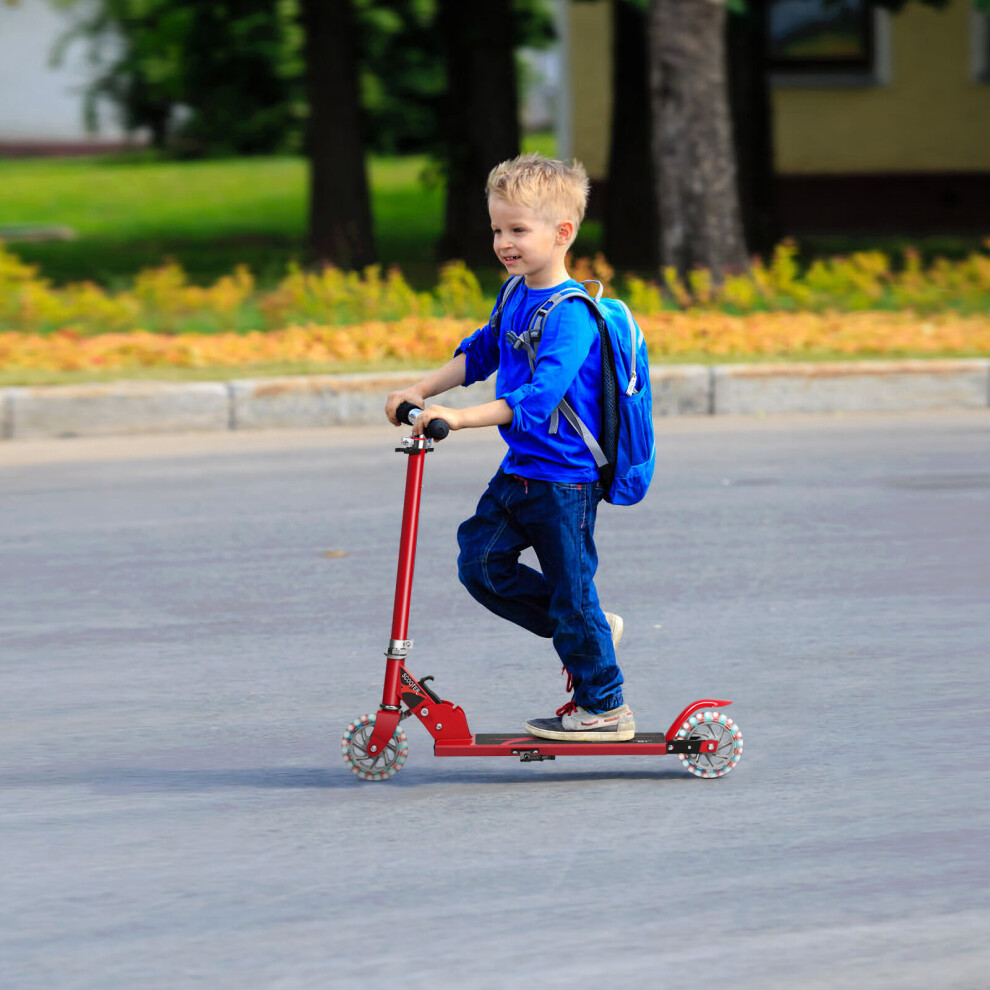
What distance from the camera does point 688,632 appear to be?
21.6 feet

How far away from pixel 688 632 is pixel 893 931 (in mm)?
2729

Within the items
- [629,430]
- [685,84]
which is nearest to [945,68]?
[685,84]

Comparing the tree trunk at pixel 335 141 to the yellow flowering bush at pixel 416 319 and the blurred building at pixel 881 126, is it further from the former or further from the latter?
the blurred building at pixel 881 126

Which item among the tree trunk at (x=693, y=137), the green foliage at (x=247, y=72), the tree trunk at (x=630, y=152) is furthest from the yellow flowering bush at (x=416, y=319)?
the green foliage at (x=247, y=72)

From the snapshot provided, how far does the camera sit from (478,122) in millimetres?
21641

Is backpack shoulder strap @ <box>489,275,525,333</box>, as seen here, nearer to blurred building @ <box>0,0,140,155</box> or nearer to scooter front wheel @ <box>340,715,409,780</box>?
scooter front wheel @ <box>340,715,409,780</box>

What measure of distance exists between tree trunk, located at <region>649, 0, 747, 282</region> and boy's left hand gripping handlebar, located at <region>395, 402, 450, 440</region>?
10.6 m

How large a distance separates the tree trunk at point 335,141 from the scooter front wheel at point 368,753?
49.4 feet

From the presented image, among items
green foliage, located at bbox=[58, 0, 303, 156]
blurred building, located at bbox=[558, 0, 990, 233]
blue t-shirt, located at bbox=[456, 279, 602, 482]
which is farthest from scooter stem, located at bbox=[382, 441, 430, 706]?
blurred building, located at bbox=[558, 0, 990, 233]

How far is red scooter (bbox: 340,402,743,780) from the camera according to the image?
488 cm

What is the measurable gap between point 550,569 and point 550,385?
49 centimetres

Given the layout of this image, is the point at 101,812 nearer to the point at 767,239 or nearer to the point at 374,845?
the point at 374,845

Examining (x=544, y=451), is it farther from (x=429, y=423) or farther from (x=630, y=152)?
(x=630, y=152)

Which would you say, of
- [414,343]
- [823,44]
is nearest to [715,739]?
[414,343]
